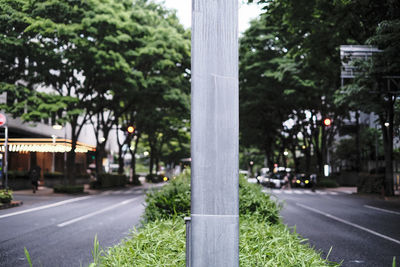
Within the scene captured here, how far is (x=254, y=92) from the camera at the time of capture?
33.8 m

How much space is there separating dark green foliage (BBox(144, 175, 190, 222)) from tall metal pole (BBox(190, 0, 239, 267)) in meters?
4.12

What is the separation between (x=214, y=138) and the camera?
2721 millimetres

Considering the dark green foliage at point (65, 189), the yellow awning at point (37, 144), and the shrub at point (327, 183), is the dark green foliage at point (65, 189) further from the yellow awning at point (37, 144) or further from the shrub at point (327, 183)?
the shrub at point (327, 183)

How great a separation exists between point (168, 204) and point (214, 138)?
181 inches

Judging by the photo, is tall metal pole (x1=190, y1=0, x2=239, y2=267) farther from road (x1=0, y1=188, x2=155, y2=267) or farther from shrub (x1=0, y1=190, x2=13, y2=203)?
shrub (x1=0, y1=190, x2=13, y2=203)

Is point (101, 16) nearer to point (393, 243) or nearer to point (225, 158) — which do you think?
point (393, 243)

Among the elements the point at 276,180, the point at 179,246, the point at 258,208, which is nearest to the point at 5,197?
the point at 258,208

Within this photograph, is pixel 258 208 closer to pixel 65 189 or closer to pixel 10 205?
pixel 10 205

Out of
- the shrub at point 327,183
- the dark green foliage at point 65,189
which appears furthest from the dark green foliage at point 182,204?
the shrub at point 327,183

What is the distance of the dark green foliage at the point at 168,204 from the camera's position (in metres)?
7.04

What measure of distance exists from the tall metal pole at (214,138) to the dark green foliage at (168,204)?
412cm

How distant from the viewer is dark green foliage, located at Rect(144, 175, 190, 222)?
704cm

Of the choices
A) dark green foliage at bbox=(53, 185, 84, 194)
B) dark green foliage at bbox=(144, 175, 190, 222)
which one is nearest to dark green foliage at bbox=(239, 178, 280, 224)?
dark green foliage at bbox=(144, 175, 190, 222)

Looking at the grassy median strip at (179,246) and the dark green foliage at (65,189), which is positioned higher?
the grassy median strip at (179,246)
